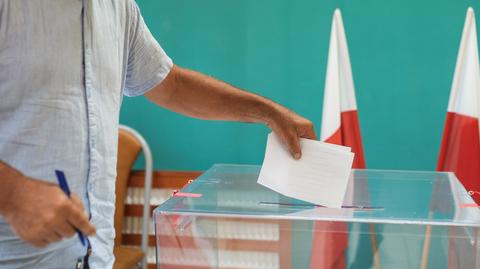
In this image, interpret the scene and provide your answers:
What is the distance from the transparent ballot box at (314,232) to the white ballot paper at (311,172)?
27 mm

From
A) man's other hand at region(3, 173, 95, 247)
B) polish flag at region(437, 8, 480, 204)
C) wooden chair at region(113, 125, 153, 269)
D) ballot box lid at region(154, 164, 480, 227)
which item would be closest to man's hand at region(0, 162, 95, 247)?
man's other hand at region(3, 173, 95, 247)

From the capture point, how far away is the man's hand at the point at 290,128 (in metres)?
1.13

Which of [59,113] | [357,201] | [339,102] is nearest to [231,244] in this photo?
[357,201]

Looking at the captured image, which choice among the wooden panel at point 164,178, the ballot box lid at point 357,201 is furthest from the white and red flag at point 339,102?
the wooden panel at point 164,178

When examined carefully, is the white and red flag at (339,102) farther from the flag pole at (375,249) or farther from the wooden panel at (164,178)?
the flag pole at (375,249)

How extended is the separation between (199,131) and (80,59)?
1484 mm

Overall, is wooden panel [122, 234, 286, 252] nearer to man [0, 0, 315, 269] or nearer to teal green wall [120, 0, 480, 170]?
man [0, 0, 315, 269]

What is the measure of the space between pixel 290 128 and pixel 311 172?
12 cm

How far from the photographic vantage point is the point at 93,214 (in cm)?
96

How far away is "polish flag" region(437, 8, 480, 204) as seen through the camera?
6.21 feet

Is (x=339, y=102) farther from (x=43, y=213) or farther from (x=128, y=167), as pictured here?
(x=43, y=213)

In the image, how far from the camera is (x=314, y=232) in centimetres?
98

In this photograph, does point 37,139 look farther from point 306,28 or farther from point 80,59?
point 306,28

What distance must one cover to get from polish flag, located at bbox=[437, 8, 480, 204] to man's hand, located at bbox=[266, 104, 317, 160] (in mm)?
912
